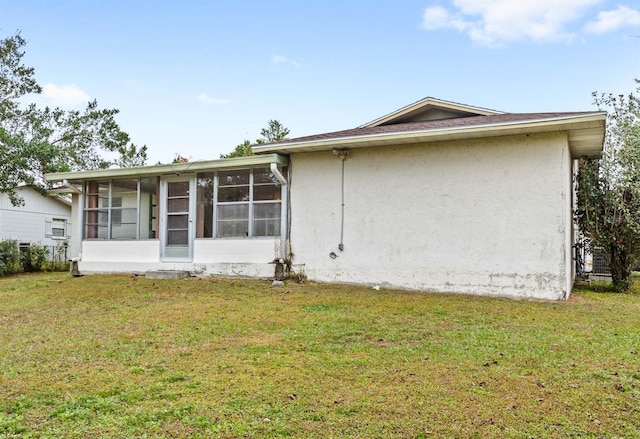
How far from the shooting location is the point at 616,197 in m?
8.90

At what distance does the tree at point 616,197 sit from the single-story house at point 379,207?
0.43m

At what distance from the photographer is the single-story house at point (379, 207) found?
747 cm

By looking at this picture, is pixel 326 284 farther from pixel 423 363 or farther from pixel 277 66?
pixel 277 66

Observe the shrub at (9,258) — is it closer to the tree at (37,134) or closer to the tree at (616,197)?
the tree at (37,134)

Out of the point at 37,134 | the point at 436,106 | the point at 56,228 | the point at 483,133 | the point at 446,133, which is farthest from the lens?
the point at 56,228

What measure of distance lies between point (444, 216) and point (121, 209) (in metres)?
7.93

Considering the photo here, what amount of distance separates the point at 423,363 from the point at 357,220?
16.6 ft

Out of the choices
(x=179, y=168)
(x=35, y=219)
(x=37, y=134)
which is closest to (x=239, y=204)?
(x=179, y=168)

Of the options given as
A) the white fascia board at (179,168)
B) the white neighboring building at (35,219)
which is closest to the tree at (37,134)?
the white neighboring building at (35,219)

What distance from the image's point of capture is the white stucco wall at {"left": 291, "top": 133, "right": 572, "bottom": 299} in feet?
24.3

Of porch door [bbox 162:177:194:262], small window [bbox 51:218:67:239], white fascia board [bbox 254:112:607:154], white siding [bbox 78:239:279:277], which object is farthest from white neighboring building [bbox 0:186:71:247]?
white fascia board [bbox 254:112:607:154]

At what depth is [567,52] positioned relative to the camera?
13352mm

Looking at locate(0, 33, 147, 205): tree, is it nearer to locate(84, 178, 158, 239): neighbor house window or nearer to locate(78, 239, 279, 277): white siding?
locate(84, 178, 158, 239): neighbor house window

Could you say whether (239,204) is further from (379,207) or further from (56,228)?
(56,228)
